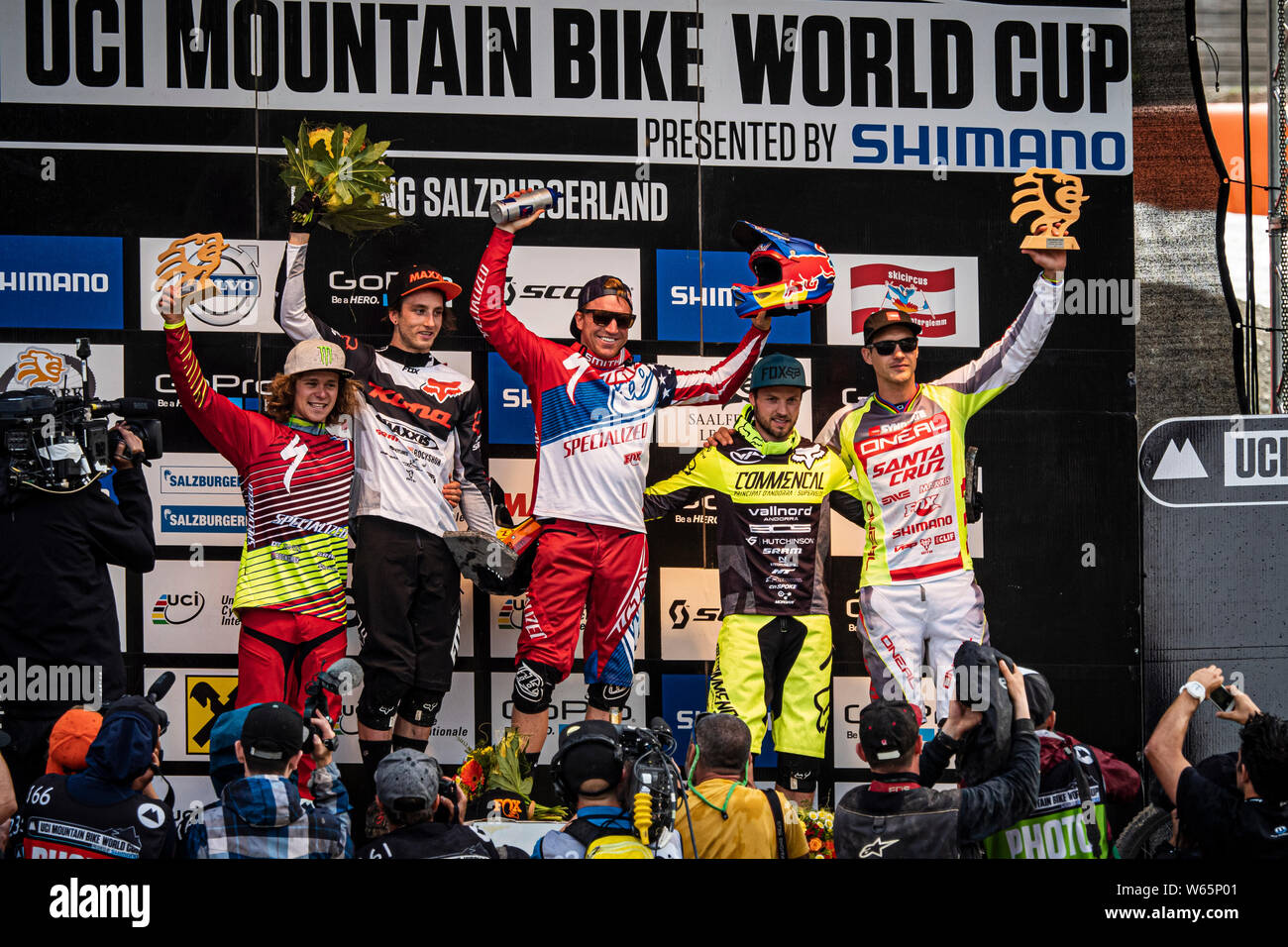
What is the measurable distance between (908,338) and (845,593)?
4.29 feet

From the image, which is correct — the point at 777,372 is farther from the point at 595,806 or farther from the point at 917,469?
the point at 595,806

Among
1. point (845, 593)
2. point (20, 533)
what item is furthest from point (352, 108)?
point (845, 593)

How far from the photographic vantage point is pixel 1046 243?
670cm

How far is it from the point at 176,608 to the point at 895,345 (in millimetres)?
3700

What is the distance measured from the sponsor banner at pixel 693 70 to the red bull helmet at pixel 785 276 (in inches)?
25.1

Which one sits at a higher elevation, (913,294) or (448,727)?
(913,294)

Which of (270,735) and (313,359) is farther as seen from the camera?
(313,359)

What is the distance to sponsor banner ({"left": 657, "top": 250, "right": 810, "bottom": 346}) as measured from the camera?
22.5 ft

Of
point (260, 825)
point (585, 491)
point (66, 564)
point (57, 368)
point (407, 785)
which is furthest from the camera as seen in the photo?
point (57, 368)

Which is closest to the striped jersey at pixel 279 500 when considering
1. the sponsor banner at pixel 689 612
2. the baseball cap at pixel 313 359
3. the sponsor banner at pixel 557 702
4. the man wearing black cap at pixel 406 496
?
the man wearing black cap at pixel 406 496

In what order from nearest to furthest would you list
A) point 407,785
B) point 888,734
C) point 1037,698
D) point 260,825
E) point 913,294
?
Answer: point 407,785 → point 260,825 → point 888,734 → point 1037,698 → point 913,294

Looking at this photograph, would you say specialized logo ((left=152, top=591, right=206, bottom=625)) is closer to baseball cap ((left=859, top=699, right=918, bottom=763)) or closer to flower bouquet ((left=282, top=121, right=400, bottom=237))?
flower bouquet ((left=282, top=121, right=400, bottom=237))

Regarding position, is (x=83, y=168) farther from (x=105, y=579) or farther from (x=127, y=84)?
(x=105, y=579)
